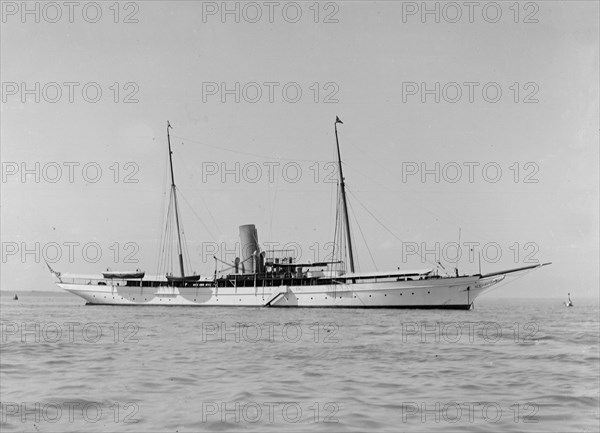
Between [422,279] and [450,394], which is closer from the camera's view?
[450,394]

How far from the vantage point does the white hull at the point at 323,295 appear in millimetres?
47750

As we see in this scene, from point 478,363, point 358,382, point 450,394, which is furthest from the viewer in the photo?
point 478,363

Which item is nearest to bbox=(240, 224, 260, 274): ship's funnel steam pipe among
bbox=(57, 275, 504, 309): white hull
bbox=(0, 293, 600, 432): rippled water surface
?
bbox=(57, 275, 504, 309): white hull

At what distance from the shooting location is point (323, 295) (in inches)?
2035

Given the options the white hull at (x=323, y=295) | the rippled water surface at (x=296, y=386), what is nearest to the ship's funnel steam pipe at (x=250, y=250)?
the white hull at (x=323, y=295)

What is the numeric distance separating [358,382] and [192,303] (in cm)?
4834

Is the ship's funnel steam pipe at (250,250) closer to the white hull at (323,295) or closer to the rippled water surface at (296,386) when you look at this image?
the white hull at (323,295)

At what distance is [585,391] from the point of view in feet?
37.6

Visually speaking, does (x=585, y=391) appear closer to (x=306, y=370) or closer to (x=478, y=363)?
(x=478, y=363)

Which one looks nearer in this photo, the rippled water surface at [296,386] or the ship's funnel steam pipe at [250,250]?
the rippled water surface at [296,386]

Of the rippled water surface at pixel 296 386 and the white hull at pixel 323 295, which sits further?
the white hull at pixel 323 295

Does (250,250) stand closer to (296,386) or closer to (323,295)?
(323,295)

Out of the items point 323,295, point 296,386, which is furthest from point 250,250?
point 296,386

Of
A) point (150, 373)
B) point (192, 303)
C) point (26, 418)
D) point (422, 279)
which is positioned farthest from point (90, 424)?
point (192, 303)
